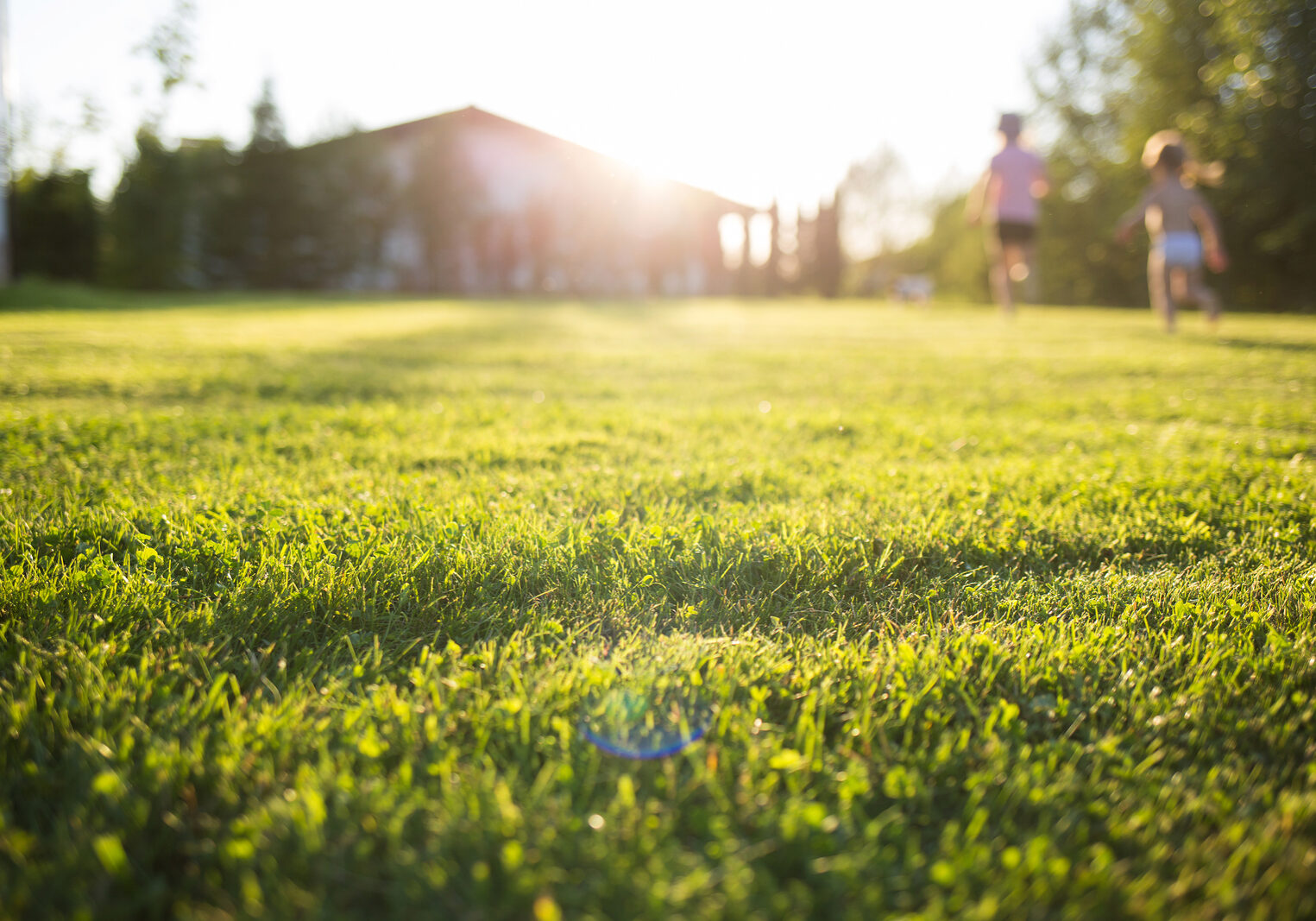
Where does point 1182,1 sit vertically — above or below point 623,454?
above

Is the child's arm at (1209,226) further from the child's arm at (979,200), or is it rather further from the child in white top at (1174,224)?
the child's arm at (979,200)

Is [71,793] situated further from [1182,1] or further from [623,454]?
[1182,1]

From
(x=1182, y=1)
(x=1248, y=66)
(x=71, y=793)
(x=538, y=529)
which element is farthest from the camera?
(x=1182, y=1)

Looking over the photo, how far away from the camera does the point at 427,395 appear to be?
17.1ft

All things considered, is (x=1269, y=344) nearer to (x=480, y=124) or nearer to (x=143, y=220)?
(x=143, y=220)

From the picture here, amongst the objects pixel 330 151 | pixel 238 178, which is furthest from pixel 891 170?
pixel 238 178

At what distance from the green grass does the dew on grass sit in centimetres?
1

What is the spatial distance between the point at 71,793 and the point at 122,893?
0.28m

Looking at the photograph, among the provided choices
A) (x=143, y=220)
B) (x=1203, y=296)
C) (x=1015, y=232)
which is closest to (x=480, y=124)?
(x=143, y=220)

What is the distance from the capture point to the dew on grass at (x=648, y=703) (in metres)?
1.42

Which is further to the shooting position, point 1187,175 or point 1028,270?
point 1028,270

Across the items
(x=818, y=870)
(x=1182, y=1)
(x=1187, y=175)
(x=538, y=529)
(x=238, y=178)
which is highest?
(x=1182, y=1)

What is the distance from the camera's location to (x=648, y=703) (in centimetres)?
153

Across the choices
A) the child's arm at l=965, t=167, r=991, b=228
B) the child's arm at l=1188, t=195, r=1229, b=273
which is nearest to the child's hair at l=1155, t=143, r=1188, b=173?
the child's arm at l=1188, t=195, r=1229, b=273
